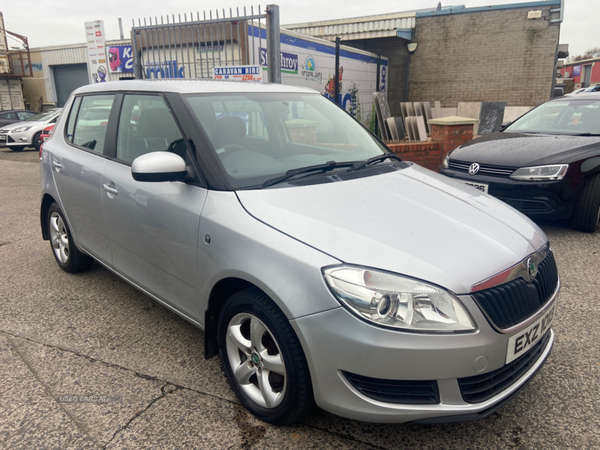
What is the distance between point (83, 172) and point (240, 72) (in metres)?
4.64

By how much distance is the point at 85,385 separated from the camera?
267cm

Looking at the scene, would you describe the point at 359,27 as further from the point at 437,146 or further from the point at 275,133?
the point at 275,133

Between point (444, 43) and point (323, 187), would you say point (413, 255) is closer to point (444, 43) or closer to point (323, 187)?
point (323, 187)

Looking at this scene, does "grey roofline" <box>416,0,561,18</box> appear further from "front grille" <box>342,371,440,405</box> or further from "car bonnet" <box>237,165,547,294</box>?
"front grille" <box>342,371,440,405</box>

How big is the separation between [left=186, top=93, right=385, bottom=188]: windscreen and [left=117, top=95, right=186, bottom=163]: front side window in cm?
21

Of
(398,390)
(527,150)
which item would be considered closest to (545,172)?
(527,150)

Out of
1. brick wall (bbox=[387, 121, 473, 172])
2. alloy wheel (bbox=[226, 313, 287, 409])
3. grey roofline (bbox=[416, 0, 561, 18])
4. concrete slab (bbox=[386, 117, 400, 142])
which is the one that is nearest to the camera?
alloy wheel (bbox=[226, 313, 287, 409])

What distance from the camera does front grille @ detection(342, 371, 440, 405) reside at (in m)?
1.89

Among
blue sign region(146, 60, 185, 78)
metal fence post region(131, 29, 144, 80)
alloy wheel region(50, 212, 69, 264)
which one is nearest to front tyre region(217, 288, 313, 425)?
alloy wheel region(50, 212, 69, 264)

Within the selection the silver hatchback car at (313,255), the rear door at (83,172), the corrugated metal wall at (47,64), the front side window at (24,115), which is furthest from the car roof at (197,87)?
the corrugated metal wall at (47,64)

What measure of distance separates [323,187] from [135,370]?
1589 millimetres

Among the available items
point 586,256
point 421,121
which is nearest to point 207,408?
point 586,256

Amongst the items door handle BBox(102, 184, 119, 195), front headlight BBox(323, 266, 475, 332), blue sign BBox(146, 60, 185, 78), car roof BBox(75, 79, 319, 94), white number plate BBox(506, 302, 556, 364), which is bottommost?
white number plate BBox(506, 302, 556, 364)

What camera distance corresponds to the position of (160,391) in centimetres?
262
